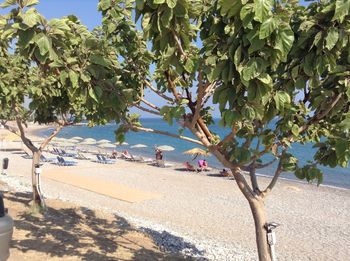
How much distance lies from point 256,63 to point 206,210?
42.2 feet

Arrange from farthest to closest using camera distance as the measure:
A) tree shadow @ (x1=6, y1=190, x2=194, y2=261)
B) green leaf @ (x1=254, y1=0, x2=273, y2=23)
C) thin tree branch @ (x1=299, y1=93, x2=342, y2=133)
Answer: tree shadow @ (x1=6, y1=190, x2=194, y2=261) → thin tree branch @ (x1=299, y1=93, x2=342, y2=133) → green leaf @ (x1=254, y1=0, x2=273, y2=23)

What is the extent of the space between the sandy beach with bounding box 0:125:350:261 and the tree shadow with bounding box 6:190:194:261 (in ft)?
1.99

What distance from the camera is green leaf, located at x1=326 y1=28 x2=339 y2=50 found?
3326mm

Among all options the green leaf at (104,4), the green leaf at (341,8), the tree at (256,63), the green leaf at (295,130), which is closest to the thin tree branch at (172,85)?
the tree at (256,63)

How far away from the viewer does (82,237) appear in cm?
887

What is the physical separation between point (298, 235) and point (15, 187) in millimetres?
10798

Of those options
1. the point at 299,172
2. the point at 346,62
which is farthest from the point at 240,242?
the point at 346,62

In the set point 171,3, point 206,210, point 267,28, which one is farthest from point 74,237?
point 206,210

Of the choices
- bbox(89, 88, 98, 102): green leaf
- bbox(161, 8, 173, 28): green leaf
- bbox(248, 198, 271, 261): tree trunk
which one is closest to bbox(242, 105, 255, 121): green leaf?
bbox(161, 8, 173, 28): green leaf

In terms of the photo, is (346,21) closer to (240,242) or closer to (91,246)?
(91,246)

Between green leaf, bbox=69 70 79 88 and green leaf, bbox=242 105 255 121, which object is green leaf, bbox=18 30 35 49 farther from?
green leaf, bbox=242 105 255 121

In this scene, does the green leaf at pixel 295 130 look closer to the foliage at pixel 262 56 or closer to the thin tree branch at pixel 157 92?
the foliage at pixel 262 56

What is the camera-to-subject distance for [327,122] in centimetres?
553

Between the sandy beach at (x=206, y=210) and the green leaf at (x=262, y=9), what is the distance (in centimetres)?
690
